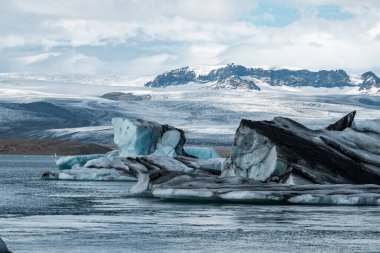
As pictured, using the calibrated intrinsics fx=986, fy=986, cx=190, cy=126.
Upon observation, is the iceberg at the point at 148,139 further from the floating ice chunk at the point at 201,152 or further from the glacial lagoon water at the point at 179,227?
the glacial lagoon water at the point at 179,227

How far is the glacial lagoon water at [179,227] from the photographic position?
856 inches

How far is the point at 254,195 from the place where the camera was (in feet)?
110

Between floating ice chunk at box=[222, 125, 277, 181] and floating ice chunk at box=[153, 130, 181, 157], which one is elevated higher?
floating ice chunk at box=[222, 125, 277, 181]

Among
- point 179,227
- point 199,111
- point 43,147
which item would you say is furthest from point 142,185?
point 199,111

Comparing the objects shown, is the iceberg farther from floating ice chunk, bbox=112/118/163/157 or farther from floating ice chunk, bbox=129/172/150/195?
floating ice chunk, bbox=129/172/150/195

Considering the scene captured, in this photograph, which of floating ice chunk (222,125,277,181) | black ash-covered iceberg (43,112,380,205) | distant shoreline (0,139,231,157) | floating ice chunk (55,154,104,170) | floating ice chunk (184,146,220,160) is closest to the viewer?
black ash-covered iceberg (43,112,380,205)

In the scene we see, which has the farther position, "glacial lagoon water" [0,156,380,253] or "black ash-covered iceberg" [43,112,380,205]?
"black ash-covered iceberg" [43,112,380,205]

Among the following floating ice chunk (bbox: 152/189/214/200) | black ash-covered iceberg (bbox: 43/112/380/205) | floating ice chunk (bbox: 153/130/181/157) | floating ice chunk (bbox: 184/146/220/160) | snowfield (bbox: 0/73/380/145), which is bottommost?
snowfield (bbox: 0/73/380/145)

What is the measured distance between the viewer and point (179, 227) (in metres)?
26.0

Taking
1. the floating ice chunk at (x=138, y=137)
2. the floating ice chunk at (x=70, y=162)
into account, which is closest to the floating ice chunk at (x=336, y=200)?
the floating ice chunk at (x=138, y=137)

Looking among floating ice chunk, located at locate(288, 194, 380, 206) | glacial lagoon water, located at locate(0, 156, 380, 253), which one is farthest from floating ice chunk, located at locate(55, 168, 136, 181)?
floating ice chunk, located at locate(288, 194, 380, 206)

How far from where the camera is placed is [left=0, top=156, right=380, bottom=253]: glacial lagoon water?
856 inches

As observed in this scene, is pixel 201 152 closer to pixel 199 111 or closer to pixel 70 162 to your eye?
pixel 70 162

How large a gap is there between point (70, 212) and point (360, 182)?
12.0m
